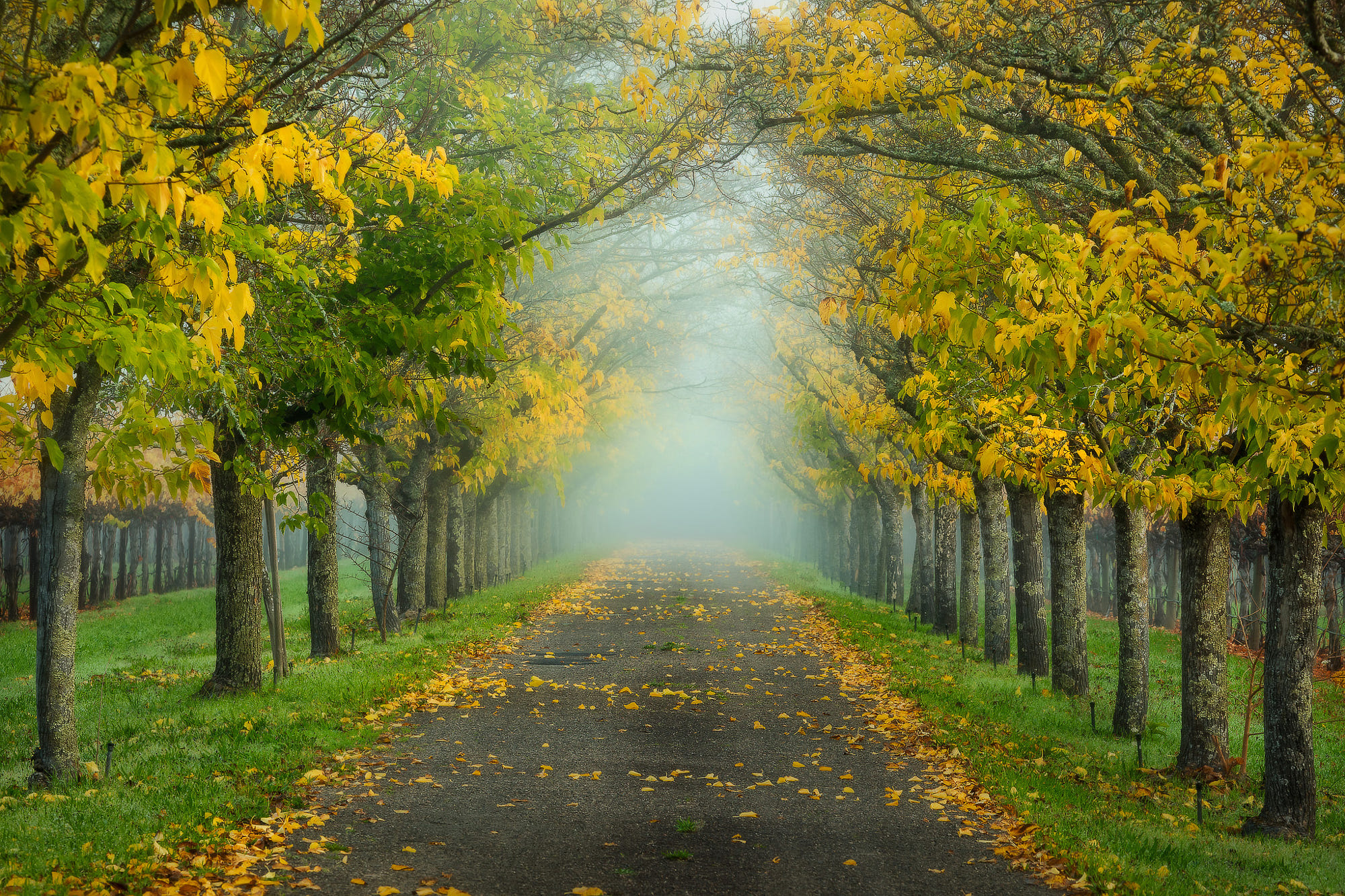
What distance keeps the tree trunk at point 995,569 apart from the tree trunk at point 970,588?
55 centimetres

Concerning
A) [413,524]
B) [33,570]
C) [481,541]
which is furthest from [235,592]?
[481,541]

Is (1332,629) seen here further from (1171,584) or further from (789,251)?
(789,251)

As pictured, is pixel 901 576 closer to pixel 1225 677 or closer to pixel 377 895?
pixel 1225 677

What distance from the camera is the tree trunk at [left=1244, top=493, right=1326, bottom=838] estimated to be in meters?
6.98

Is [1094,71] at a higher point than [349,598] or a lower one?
higher

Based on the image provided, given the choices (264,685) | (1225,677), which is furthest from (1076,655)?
(264,685)

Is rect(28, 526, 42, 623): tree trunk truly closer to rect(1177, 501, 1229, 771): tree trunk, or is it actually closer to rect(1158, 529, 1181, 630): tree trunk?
rect(1177, 501, 1229, 771): tree trunk

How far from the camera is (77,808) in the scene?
20.5ft

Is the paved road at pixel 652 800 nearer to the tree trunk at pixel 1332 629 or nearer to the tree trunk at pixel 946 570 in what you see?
the tree trunk at pixel 946 570

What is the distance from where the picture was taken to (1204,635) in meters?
8.29

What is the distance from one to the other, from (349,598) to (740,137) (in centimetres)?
2080

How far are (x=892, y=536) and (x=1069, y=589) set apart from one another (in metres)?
11.3

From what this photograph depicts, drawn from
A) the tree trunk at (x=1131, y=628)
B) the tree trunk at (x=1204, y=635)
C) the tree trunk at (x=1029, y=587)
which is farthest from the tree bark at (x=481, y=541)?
the tree trunk at (x=1204, y=635)

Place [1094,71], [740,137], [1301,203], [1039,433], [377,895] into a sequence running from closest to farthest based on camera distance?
[1301,203] < [377,895] < [1094,71] < [1039,433] < [740,137]
